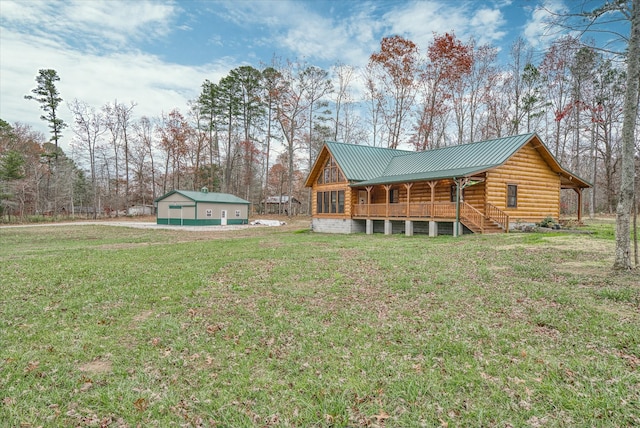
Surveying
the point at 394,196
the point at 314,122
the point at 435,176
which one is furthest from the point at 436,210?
the point at 314,122

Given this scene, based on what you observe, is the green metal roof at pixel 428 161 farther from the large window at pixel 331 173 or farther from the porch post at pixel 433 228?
the porch post at pixel 433 228

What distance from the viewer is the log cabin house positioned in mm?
17672

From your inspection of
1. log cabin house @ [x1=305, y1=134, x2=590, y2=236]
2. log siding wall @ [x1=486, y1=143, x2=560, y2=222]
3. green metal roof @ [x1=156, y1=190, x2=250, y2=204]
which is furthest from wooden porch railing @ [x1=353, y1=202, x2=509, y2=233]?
green metal roof @ [x1=156, y1=190, x2=250, y2=204]

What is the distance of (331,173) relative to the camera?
83.3ft

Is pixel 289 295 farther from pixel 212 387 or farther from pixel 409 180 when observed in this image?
pixel 409 180

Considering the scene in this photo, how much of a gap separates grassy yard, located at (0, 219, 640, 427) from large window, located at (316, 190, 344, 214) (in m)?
15.8

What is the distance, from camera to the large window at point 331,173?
24.7m

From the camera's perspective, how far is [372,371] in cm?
403

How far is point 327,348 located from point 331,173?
21.3m

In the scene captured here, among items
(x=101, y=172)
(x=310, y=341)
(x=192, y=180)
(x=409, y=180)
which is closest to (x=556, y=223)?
(x=409, y=180)

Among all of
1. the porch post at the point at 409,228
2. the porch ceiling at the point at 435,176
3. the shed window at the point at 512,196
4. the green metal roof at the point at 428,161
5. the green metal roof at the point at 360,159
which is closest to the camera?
the porch ceiling at the point at 435,176

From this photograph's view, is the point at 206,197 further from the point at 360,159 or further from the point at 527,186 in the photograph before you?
the point at 527,186

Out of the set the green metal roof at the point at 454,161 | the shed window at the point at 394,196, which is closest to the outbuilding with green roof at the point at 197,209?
the green metal roof at the point at 454,161

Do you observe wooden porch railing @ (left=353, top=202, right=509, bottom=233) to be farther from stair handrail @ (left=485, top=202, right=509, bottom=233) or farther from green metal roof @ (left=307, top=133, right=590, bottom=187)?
green metal roof @ (left=307, top=133, right=590, bottom=187)
